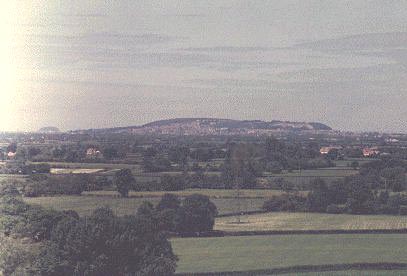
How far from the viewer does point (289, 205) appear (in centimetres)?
4703

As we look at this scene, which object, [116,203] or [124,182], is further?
[124,182]

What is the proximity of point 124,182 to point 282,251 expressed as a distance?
2161cm

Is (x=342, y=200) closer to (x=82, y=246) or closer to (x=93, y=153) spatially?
(x=82, y=246)

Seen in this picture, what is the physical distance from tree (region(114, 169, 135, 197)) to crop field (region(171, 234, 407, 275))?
15739mm

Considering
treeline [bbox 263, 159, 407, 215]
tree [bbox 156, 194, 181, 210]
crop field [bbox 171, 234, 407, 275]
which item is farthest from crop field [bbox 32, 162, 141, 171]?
crop field [bbox 171, 234, 407, 275]

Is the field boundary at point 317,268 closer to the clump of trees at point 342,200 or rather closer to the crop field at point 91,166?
the clump of trees at point 342,200

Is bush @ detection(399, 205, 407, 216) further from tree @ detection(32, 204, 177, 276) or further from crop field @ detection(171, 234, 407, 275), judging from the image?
tree @ detection(32, 204, 177, 276)

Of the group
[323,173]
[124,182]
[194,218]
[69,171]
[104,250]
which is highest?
[69,171]

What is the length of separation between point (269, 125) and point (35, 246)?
15188 cm

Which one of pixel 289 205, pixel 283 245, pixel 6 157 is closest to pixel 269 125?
pixel 6 157

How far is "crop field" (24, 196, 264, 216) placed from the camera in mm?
41312

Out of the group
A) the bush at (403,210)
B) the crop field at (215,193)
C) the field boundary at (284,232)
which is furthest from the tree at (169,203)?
the bush at (403,210)

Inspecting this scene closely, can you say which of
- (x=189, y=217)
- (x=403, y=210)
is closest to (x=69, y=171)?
(x=189, y=217)

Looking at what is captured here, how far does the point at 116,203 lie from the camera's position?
149 feet
